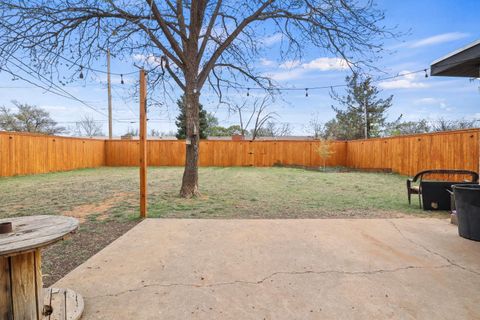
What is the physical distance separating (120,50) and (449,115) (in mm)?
20426

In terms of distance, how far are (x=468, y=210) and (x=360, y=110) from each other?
2145cm

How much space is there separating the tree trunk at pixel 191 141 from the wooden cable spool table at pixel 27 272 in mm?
4196

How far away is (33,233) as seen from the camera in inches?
58.3

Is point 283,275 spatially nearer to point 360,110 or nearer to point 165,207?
point 165,207

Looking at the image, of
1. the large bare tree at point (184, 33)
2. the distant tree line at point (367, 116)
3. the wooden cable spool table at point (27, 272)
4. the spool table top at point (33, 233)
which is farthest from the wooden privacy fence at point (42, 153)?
the distant tree line at point (367, 116)

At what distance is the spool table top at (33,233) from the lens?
1.27m

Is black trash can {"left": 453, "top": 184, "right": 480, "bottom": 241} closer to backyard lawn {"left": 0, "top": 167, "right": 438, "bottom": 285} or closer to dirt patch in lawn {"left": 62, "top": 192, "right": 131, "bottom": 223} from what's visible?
backyard lawn {"left": 0, "top": 167, "right": 438, "bottom": 285}

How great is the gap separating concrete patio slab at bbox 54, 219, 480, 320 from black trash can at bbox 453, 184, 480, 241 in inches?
5.1

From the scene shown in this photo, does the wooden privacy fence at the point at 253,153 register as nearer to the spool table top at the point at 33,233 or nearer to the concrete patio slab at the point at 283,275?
the concrete patio slab at the point at 283,275

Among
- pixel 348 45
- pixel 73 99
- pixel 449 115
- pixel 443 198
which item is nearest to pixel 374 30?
pixel 348 45

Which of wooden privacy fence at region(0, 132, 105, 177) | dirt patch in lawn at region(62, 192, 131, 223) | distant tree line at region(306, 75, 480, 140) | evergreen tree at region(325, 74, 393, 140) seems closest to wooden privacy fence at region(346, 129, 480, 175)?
distant tree line at region(306, 75, 480, 140)

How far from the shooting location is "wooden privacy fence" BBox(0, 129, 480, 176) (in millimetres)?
8281

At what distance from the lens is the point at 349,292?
74.4 inches

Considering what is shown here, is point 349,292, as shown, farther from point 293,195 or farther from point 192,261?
point 293,195
